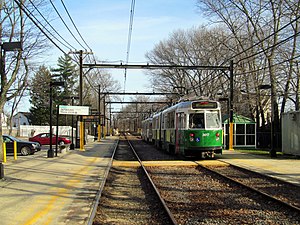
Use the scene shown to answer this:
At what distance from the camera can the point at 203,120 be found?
19672 mm

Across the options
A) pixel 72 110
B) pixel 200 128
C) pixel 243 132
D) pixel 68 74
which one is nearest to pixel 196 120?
pixel 200 128

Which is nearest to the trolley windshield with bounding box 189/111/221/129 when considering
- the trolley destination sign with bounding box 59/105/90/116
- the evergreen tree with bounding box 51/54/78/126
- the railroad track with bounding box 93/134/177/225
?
the railroad track with bounding box 93/134/177/225

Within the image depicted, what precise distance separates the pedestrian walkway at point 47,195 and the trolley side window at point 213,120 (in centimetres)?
660

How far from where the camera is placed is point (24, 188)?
10969mm

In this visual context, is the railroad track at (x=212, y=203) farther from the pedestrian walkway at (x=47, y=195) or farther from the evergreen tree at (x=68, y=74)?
the evergreen tree at (x=68, y=74)

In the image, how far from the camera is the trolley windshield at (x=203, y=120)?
19578mm

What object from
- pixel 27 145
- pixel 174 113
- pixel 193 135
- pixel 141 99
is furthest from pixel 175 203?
pixel 141 99

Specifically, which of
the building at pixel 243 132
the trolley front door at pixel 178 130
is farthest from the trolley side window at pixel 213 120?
the building at pixel 243 132

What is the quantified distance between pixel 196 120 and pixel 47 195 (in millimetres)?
10976

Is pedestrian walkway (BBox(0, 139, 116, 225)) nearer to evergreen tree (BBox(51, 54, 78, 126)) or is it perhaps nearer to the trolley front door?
the trolley front door

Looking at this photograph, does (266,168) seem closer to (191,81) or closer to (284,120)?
(284,120)

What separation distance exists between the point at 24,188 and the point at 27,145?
1349cm

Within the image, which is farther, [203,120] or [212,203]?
[203,120]

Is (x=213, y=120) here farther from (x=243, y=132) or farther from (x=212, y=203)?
(x=243, y=132)
